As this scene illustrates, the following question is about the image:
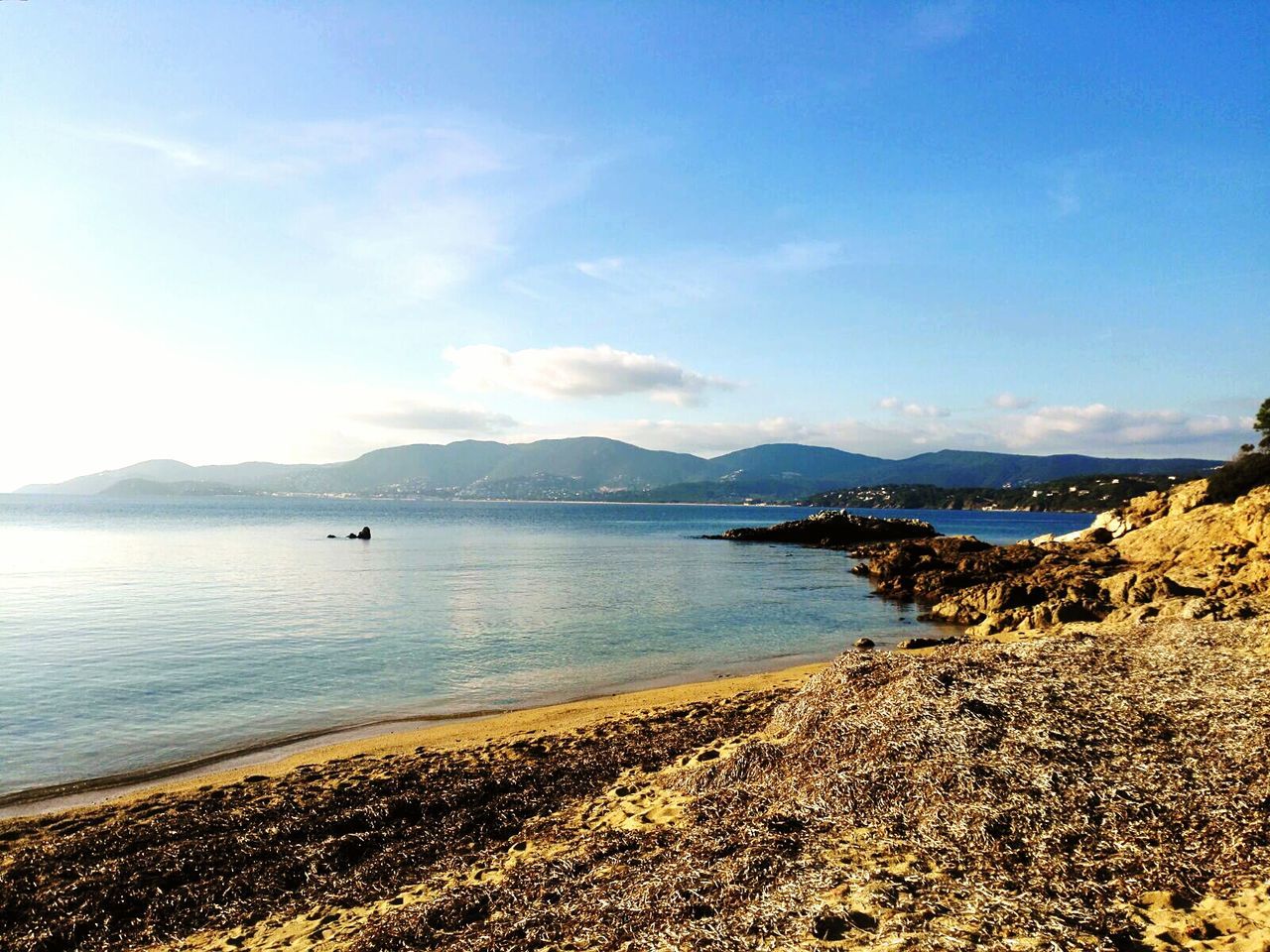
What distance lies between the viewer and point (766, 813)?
8.58 metres

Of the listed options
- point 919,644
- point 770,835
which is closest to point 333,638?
point 919,644

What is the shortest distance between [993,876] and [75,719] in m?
18.7

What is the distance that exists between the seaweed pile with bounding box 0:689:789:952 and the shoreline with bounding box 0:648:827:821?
0.90 metres

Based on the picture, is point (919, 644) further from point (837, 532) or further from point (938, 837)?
point (837, 532)

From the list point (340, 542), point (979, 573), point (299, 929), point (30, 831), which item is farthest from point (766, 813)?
point (340, 542)

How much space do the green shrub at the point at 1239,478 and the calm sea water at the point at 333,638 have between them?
22500mm

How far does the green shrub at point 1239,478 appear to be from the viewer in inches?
1594

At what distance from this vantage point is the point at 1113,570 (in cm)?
3697

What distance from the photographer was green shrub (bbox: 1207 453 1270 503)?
133 ft

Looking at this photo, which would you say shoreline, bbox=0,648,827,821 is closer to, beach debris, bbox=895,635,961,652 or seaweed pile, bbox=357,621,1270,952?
beach debris, bbox=895,635,961,652

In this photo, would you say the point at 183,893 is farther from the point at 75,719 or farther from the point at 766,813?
the point at 75,719

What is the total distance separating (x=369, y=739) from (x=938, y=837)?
471 inches

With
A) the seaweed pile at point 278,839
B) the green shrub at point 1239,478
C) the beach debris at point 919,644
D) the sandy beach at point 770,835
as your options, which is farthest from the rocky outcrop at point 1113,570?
the seaweed pile at point 278,839

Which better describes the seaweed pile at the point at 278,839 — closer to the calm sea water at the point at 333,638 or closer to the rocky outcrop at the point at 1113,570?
the calm sea water at the point at 333,638
